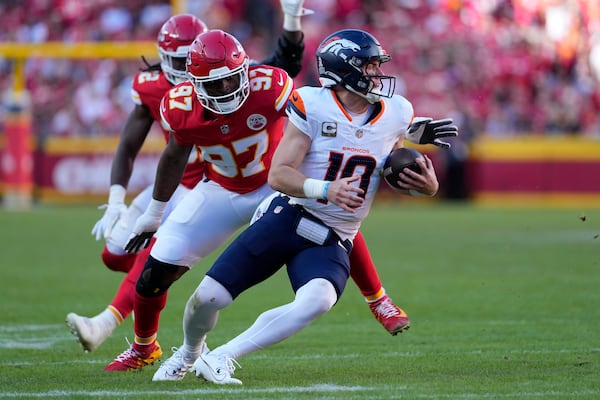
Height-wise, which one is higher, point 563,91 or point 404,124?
point 404,124

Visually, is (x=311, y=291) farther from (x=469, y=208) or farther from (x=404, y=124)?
(x=469, y=208)

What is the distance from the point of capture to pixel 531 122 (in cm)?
1761

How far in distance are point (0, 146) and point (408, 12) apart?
7182 mm

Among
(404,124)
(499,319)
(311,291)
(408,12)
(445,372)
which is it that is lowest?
(408,12)

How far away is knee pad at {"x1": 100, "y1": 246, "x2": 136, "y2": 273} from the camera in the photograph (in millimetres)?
5855

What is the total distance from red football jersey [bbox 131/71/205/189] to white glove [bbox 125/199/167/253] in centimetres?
62

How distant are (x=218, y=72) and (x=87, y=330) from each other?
55.6 inches

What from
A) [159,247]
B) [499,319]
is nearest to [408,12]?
[499,319]

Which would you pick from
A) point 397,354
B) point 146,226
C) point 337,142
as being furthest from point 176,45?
point 397,354

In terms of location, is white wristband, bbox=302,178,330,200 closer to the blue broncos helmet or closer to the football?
the football

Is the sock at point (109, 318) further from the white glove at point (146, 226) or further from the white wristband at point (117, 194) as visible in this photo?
the white wristband at point (117, 194)

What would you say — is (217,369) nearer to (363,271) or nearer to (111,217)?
(363,271)

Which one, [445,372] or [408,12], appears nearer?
[445,372]

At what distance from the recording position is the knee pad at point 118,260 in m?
5.86
